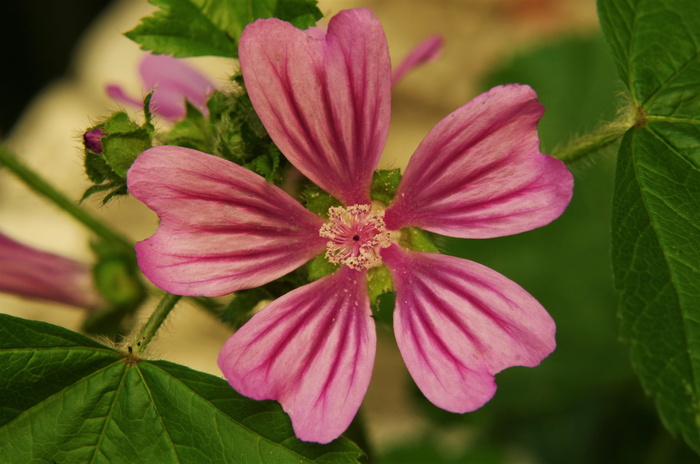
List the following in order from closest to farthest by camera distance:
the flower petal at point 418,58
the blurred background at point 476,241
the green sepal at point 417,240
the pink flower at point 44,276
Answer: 1. the green sepal at point 417,240
2. the flower petal at point 418,58
3. the pink flower at point 44,276
4. the blurred background at point 476,241

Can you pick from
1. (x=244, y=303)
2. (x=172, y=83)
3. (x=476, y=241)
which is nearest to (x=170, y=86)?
(x=172, y=83)

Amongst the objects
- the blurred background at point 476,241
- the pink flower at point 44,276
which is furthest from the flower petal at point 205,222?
the pink flower at point 44,276

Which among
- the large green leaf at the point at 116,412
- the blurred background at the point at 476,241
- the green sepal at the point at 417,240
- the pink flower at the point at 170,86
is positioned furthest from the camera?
the blurred background at the point at 476,241

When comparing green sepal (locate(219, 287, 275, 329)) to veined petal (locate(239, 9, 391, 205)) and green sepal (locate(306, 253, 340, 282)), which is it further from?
veined petal (locate(239, 9, 391, 205))

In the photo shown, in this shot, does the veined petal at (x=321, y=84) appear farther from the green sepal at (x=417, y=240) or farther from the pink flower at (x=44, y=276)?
the pink flower at (x=44, y=276)

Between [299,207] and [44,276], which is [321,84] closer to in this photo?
[299,207]

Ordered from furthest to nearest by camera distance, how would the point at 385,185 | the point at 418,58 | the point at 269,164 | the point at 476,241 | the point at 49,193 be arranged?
the point at 476,241
the point at 49,193
the point at 418,58
the point at 385,185
the point at 269,164
